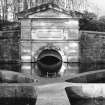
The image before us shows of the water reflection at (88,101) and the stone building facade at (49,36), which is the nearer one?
the water reflection at (88,101)

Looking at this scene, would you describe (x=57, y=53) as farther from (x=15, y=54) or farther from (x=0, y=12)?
(x=0, y=12)

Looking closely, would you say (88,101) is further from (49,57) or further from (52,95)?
(49,57)

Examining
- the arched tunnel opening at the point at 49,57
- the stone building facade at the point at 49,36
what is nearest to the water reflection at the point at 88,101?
the arched tunnel opening at the point at 49,57

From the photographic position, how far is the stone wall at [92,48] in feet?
63.8

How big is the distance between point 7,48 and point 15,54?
30.5 inches

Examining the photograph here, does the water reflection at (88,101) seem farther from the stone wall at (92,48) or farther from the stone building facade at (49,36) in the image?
the stone wall at (92,48)

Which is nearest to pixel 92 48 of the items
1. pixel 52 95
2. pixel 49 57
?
pixel 49 57

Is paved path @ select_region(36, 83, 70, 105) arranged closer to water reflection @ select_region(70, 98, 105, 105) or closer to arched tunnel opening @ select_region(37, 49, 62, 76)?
water reflection @ select_region(70, 98, 105, 105)

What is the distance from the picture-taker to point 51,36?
18.8 m

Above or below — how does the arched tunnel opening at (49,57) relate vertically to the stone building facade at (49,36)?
below

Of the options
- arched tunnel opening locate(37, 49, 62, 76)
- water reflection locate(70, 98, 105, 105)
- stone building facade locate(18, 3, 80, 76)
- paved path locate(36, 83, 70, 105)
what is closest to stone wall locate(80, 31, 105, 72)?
stone building facade locate(18, 3, 80, 76)

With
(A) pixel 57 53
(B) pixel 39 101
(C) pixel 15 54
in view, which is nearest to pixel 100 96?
(B) pixel 39 101

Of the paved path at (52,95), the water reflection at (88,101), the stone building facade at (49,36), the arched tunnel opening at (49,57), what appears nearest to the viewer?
the paved path at (52,95)

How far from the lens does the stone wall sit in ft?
63.8
